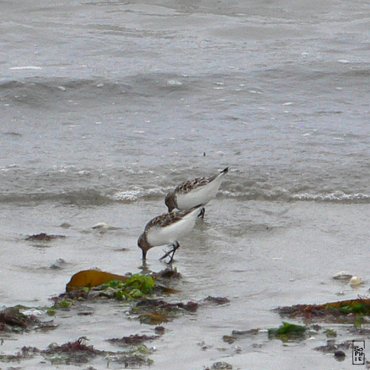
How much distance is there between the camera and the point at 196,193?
7.87m

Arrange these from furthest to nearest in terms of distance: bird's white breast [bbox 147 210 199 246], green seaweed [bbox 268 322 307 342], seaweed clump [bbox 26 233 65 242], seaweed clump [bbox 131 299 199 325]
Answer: seaweed clump [bbox 26 233 65 242] → bird's white breast [bbox 147 210 199 246] → seaweed clump [bbox 131 299 199 325] → green seaweed [bbox 268 322 307 342]

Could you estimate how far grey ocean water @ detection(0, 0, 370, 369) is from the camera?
634 cm

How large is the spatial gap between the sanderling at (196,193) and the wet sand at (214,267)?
6.9 inches

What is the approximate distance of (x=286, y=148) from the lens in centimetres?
959

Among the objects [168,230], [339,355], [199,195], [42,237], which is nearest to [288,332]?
[339,355]

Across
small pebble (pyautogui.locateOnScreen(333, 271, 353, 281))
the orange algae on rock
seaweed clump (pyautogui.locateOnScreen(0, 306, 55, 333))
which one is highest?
seaweed clump (pyautogui.locateOnScreen(0, 306, 55, 333))

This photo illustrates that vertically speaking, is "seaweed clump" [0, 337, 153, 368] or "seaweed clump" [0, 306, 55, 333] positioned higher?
"seaweed clump" [0, 337, 153, 368]

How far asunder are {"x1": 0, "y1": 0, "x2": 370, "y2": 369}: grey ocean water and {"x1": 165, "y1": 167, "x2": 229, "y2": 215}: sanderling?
0.60 ft

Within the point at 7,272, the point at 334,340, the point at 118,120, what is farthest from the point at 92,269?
the point at 118,120

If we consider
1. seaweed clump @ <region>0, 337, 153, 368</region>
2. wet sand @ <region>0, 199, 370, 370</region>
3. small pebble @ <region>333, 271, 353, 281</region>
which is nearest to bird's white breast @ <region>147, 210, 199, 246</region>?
wet sand @ <region>0, 199, 370, 370</region>

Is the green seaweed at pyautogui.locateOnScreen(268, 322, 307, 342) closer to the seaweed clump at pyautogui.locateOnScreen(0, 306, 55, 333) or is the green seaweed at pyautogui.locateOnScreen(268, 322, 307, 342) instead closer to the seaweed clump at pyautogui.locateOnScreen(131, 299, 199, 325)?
the seaweed clump at pyautogui.locateOnScreen(131, 299, 199, 325)

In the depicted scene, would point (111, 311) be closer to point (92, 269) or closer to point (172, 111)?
point (92, 269)

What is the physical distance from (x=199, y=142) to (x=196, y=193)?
2088 millimetres

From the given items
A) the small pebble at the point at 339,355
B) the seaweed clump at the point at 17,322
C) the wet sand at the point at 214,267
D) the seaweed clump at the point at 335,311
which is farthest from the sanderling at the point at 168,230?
the small pebble at the point at 339,355
